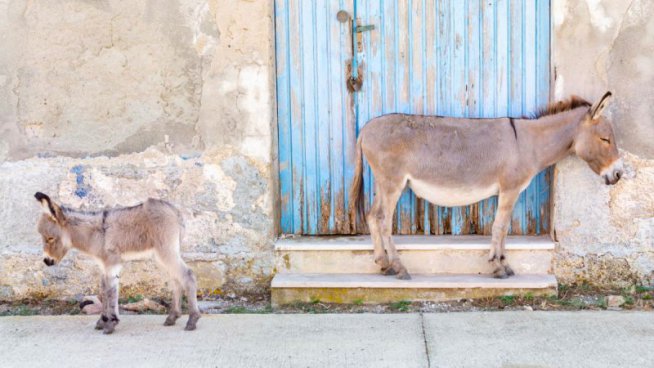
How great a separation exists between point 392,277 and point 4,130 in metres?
3.17

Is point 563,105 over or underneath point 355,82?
underneath

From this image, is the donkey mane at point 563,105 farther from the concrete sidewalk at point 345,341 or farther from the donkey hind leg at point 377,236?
the concrete sidewalk at point 345,341

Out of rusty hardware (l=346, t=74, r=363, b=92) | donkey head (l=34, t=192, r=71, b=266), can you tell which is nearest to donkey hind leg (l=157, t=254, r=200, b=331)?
donkey head (l=34, t=192, r=71, b=266)

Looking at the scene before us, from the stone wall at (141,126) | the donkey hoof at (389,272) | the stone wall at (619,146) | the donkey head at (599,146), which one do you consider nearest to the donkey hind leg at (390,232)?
the donkey hoof at (389,272)

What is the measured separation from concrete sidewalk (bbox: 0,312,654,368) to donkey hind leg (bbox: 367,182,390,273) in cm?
52

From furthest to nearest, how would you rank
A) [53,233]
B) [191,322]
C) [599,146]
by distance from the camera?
[599,146]
[191,322]
[53,233]

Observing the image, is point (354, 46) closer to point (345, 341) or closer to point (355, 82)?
point (355, 82)

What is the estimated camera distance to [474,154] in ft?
18.1

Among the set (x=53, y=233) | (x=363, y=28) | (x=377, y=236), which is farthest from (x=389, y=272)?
(x=53, y=233)

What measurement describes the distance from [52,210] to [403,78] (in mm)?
2757

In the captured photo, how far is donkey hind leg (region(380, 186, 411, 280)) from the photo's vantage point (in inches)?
219

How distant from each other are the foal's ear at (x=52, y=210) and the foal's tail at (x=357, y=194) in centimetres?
213

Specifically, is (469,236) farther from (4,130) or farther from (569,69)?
(4,130)

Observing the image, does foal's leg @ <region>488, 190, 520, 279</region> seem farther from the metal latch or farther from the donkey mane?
the metal latch
